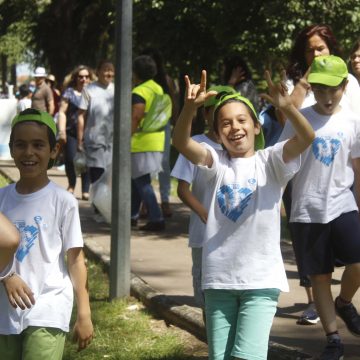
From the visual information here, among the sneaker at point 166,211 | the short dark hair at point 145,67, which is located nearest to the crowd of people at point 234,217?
the short dark hair at point 145,67

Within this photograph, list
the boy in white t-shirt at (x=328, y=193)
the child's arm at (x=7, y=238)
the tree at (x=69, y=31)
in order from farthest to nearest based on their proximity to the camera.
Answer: the tree at (x=69, y=31) → the boy in white t-shirt at (x=328, y=193) → the child's arm at (x=7, y=238)

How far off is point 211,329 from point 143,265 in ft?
14.0

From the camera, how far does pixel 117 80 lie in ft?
23.5

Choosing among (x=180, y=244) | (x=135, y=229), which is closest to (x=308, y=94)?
(x=180, y=244)

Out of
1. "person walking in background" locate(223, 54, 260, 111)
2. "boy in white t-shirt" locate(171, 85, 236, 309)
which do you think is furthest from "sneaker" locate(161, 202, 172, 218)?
"boy in white t-shirt" locate(171, 85, 236, 309)

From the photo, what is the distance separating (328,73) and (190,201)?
1.01 meters

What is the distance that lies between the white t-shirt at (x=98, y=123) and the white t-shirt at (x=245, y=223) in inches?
273

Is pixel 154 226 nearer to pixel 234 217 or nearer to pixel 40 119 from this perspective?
pixel 234 217

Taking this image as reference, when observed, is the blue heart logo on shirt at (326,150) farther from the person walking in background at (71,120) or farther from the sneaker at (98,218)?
the person walking in background at (71,120)

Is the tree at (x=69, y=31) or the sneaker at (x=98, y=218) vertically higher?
the tree at (x=69, y=31)

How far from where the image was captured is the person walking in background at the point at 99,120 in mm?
11328

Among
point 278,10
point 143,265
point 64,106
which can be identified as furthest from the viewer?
point 64,106

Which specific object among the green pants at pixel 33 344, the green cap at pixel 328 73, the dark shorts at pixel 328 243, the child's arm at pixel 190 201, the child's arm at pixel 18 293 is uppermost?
the green cap at pixel 328 73

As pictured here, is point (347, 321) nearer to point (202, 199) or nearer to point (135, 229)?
point (202, 199)
